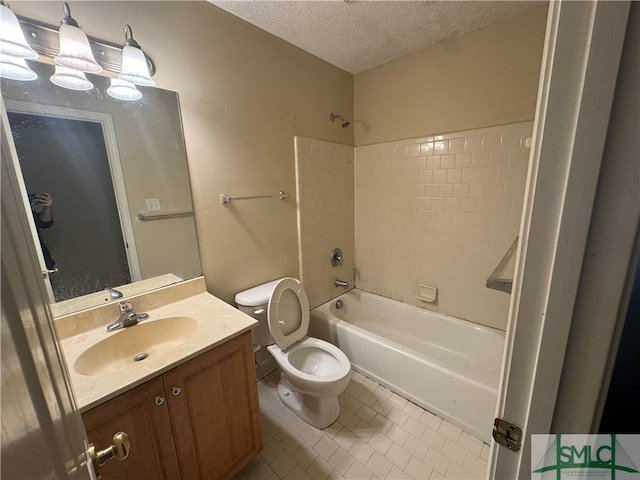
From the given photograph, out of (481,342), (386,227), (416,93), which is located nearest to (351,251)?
(386,227)

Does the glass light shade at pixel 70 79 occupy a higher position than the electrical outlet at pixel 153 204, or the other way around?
the glass light shade at pixel 70 79

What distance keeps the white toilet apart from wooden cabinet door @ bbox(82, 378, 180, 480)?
72 centimetres

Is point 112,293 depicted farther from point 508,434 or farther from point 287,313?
point 508,434

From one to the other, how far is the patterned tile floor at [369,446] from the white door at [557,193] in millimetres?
1281

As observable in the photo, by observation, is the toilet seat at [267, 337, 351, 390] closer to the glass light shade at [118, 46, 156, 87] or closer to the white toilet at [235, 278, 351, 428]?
the white toilet at [235, 278, 351, 428]

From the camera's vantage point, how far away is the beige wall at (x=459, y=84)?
167cm

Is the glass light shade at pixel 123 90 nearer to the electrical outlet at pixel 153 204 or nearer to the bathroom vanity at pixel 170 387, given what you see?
the electrical outlet at pixel 153 204

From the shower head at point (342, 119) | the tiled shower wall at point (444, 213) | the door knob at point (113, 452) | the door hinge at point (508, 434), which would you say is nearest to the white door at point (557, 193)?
the door hinge at point (508, 434)

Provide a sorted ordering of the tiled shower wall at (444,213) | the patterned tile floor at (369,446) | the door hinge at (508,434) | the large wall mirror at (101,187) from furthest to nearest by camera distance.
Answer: the tiled shower wall at (444,213) → the patterned tile floor at (369,446) → the large wall mirror at (101,187) → the door hinge at (508,434)

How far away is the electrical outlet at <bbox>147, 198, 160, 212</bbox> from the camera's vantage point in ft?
4.59

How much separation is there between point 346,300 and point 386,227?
81 cm

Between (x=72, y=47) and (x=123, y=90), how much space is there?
22 cm

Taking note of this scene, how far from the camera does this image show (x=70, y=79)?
3.62ft

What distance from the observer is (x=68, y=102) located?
1.12m
